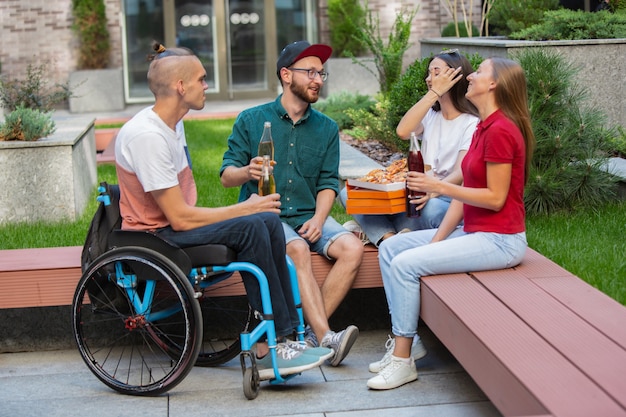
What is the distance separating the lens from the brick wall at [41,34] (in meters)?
18.7

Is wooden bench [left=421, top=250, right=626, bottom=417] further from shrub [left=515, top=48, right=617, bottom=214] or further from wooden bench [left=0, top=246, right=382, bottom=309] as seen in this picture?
shrub [left=515, top=48, right=617, bottom=214]

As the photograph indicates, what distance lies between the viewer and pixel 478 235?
466cm

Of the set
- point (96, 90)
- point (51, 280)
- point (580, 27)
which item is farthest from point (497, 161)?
point (96, 90)

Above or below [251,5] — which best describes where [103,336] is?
below

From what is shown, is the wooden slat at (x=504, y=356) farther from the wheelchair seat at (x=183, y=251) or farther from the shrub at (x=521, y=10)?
the shrub at (x=521, y=10)

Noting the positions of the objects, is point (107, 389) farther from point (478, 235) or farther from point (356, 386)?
point (478, 235)

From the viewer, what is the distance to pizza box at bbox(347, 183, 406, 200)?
5172mm

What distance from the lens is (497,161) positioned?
4465 millimetres

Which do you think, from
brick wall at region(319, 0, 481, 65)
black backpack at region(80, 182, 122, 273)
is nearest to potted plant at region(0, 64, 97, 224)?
black backpack at region(80, 182, 122, 273)

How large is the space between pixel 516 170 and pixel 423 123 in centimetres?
112

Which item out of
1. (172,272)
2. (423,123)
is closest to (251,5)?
(423,123)

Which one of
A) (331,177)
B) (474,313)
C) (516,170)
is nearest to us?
(474,313)

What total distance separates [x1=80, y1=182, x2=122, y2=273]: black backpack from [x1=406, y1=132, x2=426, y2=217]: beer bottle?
1456mm

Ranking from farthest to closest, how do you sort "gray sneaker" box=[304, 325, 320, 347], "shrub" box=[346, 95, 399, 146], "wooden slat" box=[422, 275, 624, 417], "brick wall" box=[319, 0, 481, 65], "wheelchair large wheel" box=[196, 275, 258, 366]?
"brick wall" box=[319, 0, 481, 65] → "shrub" box=[346, 95, 399, 146] → "wheelchair large wheel" box=[196, 275, 258, 366] → "gray sneaker" box=[304, 325, 320, 347] → "wooden slat" box=[422, 275, 624, 417]
